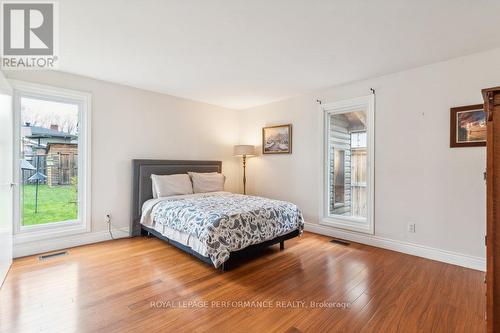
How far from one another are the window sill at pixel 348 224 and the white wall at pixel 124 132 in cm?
262

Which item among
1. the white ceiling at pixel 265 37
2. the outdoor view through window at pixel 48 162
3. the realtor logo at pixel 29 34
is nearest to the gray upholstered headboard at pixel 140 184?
the outdoor view through window at pixel 48 162

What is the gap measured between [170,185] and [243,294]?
2.22 meters

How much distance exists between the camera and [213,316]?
6.26 feet

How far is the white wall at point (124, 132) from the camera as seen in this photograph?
359cm

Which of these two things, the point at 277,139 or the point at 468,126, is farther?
the point at 277,139

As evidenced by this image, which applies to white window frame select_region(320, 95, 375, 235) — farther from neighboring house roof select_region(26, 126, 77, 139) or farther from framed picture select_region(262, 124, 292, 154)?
neighboring house roof select_region(26, 126, 77, 139)

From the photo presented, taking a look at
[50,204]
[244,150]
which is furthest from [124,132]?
[244,150]

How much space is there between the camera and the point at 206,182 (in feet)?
14.3

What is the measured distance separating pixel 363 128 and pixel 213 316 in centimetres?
328

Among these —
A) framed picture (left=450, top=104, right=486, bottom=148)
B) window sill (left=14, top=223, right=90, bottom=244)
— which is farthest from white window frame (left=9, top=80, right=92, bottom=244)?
framed picture (left=450, top=104, right=486, bottom=148)

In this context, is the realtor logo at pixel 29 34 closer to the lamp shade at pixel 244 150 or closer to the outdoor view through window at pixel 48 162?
the outdoor view through window at pixel 48 162

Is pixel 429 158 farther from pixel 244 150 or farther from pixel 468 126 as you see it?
pixel 244 150

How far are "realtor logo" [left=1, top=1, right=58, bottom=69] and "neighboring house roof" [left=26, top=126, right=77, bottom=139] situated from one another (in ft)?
2.48

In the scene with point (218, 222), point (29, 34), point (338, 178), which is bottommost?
point (218, 222)
